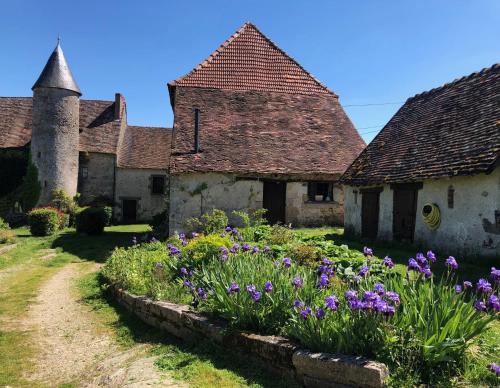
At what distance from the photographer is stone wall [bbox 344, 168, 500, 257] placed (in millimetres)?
9031

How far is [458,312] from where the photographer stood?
3.68 m

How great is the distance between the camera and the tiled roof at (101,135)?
27.7 m

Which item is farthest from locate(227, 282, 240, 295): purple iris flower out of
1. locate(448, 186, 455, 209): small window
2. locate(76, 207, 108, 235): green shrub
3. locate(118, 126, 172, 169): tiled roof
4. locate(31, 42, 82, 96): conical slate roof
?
locate(31, 42, 82, 96): conical slate roof

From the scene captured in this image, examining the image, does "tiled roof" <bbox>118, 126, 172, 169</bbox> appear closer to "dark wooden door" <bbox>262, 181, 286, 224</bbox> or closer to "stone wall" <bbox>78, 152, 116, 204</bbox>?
"stone wall" <bbox>78, 152, 116, 204</bbox>

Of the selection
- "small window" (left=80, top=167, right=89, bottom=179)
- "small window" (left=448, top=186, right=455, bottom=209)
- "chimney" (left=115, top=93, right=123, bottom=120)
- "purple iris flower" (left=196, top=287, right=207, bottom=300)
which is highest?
"chimney" (left=115, top=93, right=123, bottom=120)

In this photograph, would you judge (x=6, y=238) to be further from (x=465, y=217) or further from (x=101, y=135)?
(x=465, y=217)

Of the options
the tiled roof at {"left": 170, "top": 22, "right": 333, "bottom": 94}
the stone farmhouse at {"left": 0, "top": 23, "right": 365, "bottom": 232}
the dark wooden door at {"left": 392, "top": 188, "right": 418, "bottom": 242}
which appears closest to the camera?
the dark wooden door at {"left": 392, "top": 188, "right": 418, "bottom": 242}

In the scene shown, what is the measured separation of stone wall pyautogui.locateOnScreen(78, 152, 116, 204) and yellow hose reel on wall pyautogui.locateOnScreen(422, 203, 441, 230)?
21721 millimetres

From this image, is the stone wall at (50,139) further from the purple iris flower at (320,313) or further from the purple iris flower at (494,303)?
the purple iris flower at (494,303)

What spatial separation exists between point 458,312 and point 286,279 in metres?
1.90

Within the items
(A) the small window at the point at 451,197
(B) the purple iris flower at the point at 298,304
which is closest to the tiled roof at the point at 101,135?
(A) the small window at the point at 451,197

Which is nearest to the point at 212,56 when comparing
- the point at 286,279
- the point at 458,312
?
the point at 286,279

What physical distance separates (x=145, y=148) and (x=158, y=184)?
10.5 feet

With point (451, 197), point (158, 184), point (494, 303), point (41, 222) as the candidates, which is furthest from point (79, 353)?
point (158, 184)
